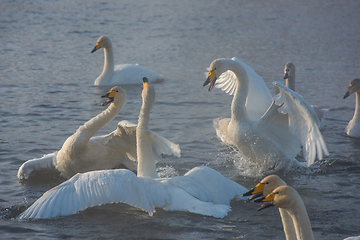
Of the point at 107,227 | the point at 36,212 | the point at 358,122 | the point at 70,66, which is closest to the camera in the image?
the point at 36,212

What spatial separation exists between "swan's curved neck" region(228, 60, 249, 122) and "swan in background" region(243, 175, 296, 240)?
2669mm

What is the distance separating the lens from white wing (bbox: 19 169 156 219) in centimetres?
448

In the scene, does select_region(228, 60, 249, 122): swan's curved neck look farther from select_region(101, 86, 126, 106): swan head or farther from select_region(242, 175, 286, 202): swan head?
select_region(242, 175, 286, 202): swan head

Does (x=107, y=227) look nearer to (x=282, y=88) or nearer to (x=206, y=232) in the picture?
(x=206, y=232)

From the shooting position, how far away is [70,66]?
1331 centimetres

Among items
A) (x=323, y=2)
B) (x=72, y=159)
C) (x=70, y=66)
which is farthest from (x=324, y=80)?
(x=323, y=2)

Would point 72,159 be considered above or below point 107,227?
above

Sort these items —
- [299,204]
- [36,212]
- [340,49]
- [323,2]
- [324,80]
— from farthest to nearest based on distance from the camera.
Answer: [323,2]
[340,49]
[324,80]
[36,212]
[299,204]

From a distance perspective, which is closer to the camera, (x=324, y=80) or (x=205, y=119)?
(x=205, y=119)

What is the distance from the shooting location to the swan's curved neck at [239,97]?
21.1ft

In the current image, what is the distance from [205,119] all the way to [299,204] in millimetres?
5690

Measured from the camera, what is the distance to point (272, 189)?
3.80m

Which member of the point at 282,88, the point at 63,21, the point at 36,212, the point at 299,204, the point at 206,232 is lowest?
the point at 206,232

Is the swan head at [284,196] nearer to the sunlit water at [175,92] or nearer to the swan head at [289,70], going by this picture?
the sunlit water at [175,92]
